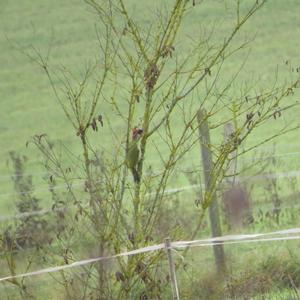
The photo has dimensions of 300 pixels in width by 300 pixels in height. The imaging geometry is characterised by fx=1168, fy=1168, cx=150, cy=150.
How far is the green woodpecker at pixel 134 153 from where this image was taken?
23.4 feet

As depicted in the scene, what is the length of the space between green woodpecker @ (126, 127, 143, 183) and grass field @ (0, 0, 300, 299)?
38.5 ft

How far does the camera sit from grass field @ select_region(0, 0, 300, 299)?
2189cm

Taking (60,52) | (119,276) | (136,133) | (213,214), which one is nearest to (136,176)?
(136,133)

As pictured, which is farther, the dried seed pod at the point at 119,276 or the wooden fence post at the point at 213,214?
the wooden fence post at the point at 213,214

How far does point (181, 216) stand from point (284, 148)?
6.41m

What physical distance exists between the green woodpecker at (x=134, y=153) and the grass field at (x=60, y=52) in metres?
11.7

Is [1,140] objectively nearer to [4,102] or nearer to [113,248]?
[4,102]

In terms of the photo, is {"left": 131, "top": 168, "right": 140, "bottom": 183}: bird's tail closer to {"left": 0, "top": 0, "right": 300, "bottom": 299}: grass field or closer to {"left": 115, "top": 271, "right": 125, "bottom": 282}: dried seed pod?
{"left": 115, "top": 271, "right": 125, "bottom": 282}: dried seed pod

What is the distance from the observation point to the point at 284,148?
17.2 meters

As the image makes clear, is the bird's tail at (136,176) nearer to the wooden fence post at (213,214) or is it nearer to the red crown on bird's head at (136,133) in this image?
the red crown on bird's head at (136,133)

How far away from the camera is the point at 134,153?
7359 mm

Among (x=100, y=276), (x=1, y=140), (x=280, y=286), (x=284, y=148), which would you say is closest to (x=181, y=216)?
(x=280, y=286)

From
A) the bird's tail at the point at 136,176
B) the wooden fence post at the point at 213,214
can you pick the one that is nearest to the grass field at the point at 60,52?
the wooden fence post at the point at 213,214

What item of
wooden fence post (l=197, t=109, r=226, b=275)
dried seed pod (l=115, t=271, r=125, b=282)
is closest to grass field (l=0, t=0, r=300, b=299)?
wooden fence post (l=197, t=109, r=226, b=275)
